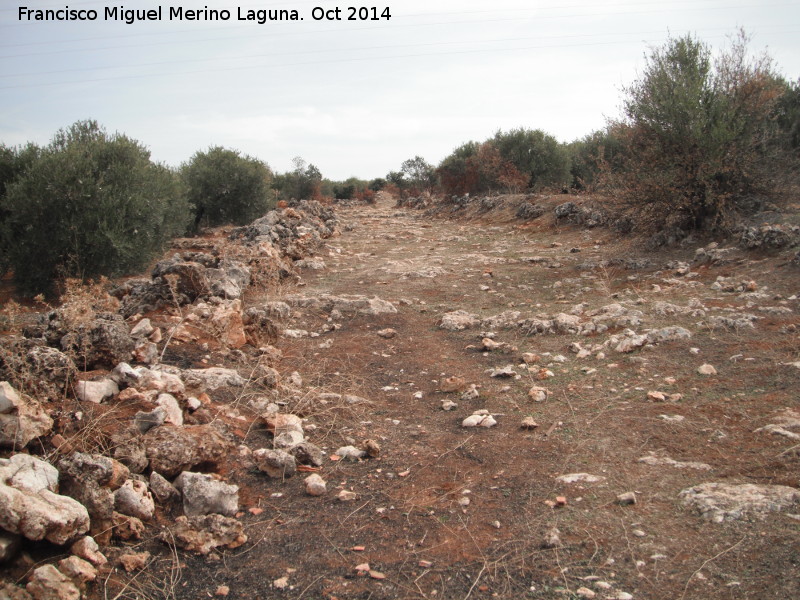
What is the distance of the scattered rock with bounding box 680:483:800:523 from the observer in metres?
2.71

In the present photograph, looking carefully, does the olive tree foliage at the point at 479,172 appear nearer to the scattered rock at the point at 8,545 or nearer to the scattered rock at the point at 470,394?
the scattered rock at the point at 470,394

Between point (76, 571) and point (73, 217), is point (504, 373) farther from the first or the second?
point (73, 217)

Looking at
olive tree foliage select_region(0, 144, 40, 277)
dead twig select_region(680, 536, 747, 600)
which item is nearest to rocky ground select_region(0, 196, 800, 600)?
dead twig select_region(680, 536, 747, 600)

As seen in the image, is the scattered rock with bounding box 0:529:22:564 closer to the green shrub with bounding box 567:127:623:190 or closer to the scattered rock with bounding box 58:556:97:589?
the scattered rock with bounding box 58:556:97:589

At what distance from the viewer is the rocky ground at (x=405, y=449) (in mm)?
2430

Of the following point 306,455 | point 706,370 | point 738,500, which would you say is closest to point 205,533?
point 306,455

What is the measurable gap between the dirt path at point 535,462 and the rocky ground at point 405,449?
16 mm

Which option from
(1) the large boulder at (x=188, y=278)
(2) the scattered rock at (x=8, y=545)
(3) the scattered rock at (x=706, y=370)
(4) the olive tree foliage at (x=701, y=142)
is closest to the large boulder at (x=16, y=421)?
(2) the scattered rock at (x=8, y=545)

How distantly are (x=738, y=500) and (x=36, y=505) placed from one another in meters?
3.30

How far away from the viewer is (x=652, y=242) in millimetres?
10500

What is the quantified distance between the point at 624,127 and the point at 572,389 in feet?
25.9

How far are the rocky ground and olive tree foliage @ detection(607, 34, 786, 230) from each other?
2929 mm

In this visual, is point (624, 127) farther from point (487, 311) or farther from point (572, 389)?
point (572, 389)

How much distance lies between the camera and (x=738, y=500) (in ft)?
9.25
